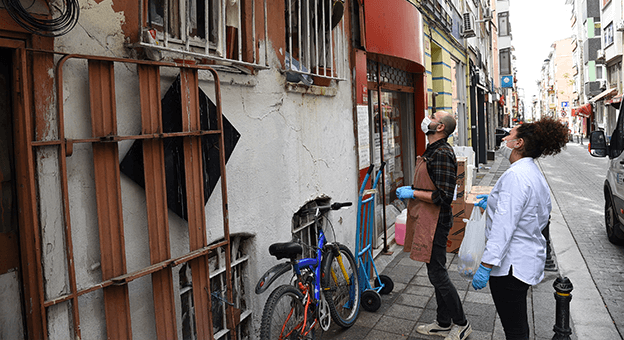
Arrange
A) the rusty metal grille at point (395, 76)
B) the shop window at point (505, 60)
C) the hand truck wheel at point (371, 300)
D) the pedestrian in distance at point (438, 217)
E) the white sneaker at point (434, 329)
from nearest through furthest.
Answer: the pedestrian in distance at point (438, 217), the white sneaker at point (434, 329), the hand truck wheel at point (371, 300), the rusty metal grille at point (395, 76), the shop window at point (505, 60)

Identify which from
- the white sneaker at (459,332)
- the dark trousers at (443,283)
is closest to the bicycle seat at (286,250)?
the dark trousers at (443,283)

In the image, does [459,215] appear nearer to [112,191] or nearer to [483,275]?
[483,275]

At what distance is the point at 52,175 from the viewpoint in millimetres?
2059

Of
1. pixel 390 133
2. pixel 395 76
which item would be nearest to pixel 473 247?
pixel 390 133

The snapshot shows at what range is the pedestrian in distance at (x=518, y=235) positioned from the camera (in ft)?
9.27

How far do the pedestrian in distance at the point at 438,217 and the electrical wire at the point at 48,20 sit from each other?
277 cm

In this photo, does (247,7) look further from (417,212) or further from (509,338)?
(509,338)

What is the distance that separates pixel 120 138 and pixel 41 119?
1.14 ft

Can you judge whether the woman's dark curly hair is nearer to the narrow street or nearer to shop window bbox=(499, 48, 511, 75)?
the narrow street

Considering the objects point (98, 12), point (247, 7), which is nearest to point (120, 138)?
point (98, 12)

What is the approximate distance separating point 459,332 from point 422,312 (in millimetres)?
657

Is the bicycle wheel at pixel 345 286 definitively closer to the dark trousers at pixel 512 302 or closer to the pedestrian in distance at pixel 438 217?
the pedestrian in distance at pixel 438 217

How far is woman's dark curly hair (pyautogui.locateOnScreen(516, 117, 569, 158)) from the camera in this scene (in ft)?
9.88

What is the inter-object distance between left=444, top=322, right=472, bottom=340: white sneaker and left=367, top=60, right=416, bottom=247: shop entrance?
92.6 inches
